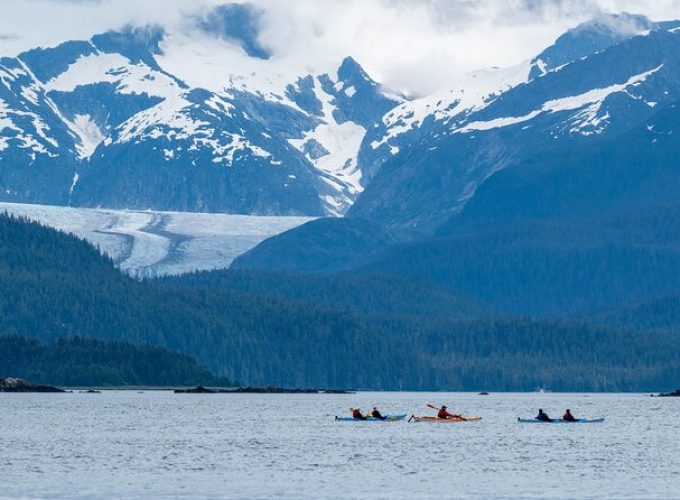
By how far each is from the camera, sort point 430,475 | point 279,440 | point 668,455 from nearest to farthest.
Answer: point 430,475 → point 668,455 → point 279,440

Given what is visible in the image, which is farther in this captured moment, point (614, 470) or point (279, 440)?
point (279, 440)

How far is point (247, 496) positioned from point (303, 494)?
160 inches

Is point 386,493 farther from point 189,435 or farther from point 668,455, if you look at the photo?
point 189,435

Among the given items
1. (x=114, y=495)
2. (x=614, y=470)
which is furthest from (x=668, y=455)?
(x=114, y=495)

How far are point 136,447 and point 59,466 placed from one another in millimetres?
20730

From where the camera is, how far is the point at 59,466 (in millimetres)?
160375

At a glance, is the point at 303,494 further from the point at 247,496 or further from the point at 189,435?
the point at 189,435

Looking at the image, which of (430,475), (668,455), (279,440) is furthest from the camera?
(279,440)

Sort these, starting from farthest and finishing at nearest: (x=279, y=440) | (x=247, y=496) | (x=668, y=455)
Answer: (x=279, y=440) → (x=668, y=455) → (x=247, y=496)

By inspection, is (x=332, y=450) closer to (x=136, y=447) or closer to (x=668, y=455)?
(x=136, y=447)

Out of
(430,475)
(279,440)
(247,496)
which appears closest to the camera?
(247,496)

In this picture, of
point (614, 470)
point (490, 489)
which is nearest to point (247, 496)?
point (490, 489)

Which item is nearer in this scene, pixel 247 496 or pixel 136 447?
pixel 247 496

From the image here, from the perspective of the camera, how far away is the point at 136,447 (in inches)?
7116
